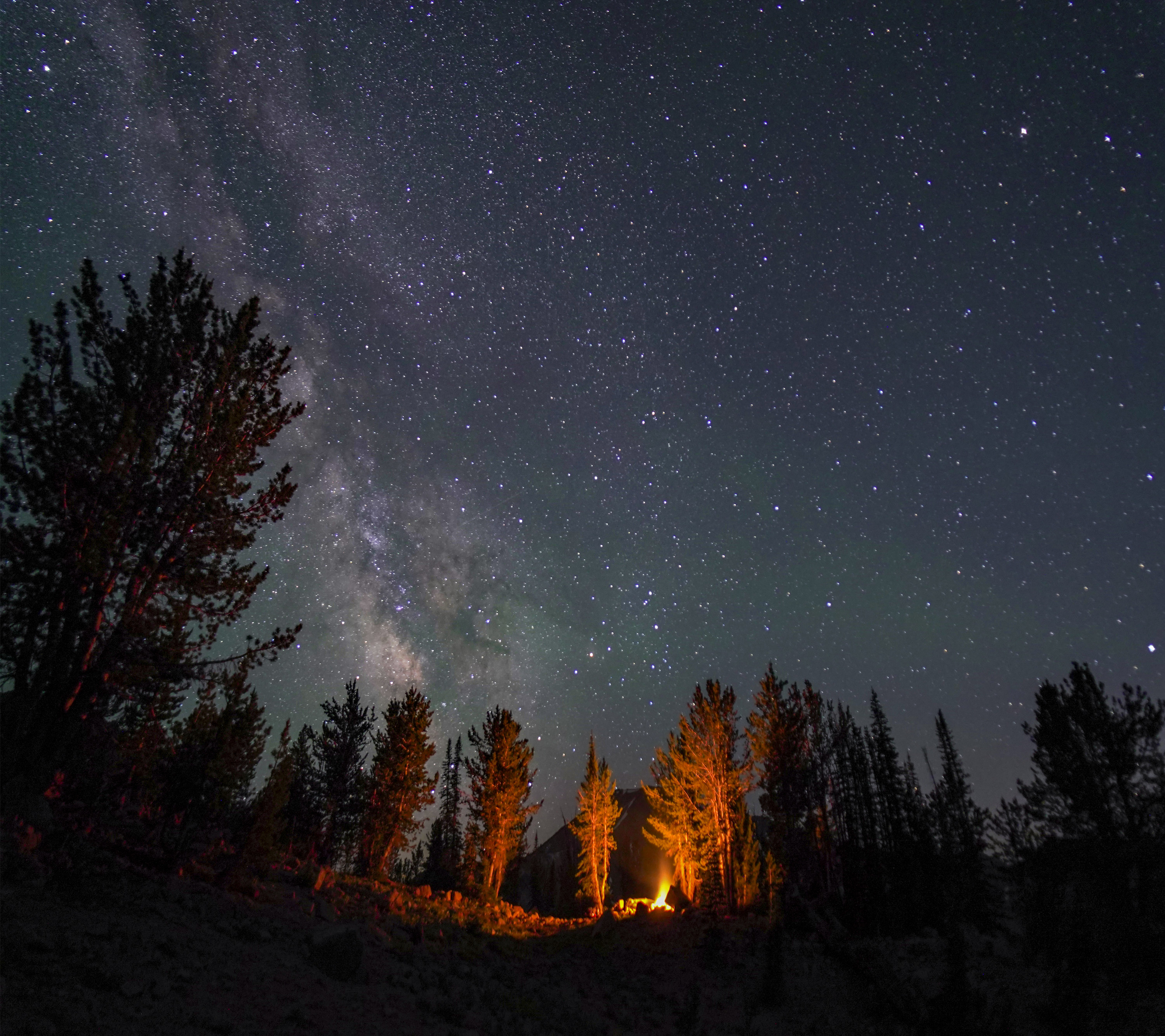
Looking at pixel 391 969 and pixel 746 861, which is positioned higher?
pixel 746 861

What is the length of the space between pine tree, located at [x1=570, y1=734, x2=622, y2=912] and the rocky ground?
14.1 metres

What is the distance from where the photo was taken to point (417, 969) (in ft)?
41.0

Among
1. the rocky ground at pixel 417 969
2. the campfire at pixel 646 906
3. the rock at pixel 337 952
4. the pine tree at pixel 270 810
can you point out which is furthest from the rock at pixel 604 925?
the rock at pixel 337 952

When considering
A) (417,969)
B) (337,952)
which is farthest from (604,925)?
(337,952)

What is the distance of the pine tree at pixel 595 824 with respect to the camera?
40469 mm

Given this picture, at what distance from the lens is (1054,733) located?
2425 centimetres

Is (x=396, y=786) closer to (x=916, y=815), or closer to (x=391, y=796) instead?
(x=391, y=796)

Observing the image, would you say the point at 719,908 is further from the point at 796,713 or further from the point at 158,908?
the point at 158,908

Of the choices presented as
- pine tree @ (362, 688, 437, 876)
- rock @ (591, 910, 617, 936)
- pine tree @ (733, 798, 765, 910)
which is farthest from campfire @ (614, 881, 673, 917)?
pine tree @ (362, 688, 437, 876)

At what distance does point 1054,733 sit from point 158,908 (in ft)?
98.1

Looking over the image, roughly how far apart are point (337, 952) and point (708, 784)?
23.9m

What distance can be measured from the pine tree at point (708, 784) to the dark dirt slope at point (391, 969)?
192 inches

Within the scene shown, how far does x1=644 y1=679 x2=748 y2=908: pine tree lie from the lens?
2933 cm

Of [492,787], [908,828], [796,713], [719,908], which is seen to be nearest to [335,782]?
[492,787]
